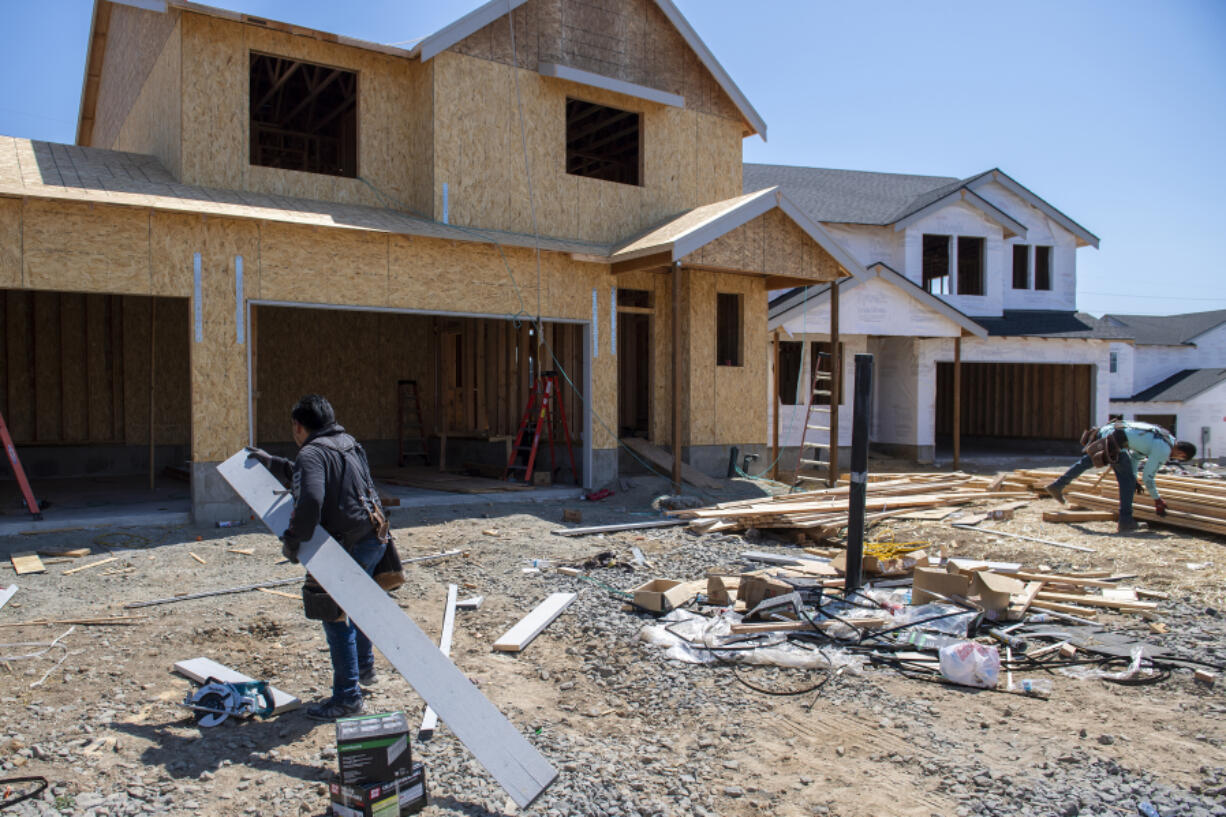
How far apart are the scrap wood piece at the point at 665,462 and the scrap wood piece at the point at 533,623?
668cm

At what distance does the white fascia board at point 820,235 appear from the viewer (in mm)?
13266

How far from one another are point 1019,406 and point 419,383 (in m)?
18.4

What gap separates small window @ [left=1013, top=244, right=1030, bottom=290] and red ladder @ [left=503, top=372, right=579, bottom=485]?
Result: 1590 cm

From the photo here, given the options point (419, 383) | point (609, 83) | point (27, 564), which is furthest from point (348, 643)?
point (419, 383)

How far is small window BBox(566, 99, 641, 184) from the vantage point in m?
15.1

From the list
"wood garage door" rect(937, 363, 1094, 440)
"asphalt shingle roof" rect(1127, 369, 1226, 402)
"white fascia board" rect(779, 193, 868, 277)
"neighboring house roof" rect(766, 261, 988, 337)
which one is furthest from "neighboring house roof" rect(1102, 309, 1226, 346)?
"white fascia board" rect(779, 193, 868, 277)

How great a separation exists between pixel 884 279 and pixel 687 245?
8590mm

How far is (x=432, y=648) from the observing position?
395 centimetres

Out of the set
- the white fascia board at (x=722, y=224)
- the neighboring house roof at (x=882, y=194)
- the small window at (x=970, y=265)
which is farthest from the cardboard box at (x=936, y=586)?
the small window at (x=970, y=265)

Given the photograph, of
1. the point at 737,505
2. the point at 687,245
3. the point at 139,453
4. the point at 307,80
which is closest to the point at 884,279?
the point at 687,245

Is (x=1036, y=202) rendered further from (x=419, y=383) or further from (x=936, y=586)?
(x=936, y=586)

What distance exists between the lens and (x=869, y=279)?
58.3 ft

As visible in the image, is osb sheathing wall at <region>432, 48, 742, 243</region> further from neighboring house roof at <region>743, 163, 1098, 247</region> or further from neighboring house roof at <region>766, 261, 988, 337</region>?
neighboring house roof at <region>743, 163, 1098, 247</region>

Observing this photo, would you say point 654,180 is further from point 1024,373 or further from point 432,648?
point 1024,373
